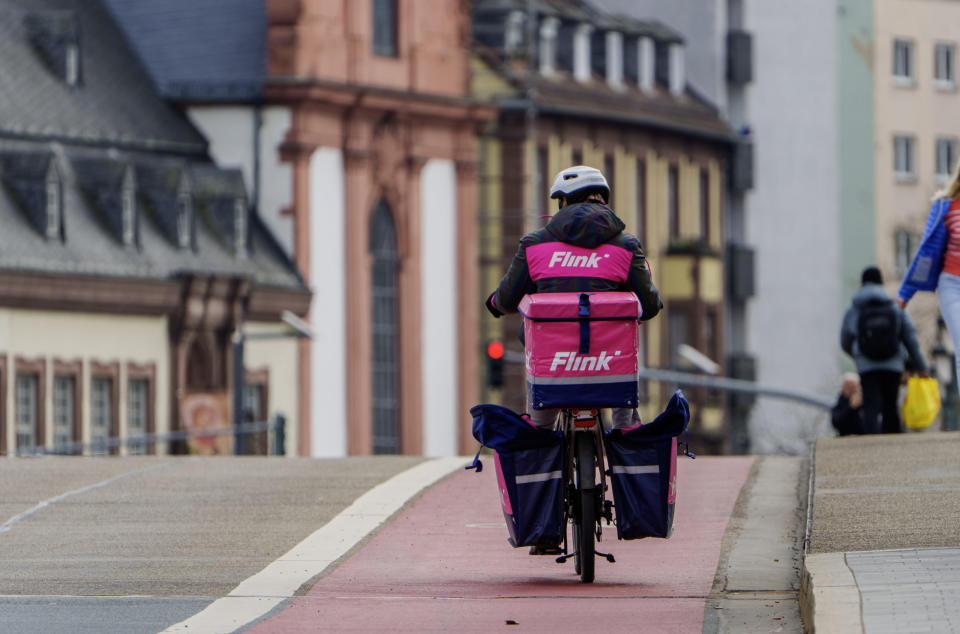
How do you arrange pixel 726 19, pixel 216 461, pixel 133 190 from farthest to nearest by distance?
pixel 726 19
pixel 133 190
pixel 216 461

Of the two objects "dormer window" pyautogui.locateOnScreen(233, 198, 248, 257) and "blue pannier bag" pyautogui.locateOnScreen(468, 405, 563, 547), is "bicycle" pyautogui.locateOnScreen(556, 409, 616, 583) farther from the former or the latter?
"dormer window" pyautogui.locateOnScreen(233, 198, 248, 257)

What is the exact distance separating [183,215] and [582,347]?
42.7 metres

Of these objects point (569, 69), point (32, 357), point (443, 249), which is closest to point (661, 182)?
point (569, 69)

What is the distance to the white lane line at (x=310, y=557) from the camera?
13.0 meters

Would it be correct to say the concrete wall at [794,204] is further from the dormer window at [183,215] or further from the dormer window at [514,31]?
the dormer window at [183,215]

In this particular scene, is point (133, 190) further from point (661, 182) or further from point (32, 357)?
point (661, 182)

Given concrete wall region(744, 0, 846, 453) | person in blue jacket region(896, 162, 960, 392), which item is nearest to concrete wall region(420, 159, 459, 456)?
concrete wall region(744, 0, 846, 453)

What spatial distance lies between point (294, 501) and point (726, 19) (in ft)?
205

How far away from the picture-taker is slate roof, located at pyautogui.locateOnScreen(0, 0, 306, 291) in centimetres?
5228

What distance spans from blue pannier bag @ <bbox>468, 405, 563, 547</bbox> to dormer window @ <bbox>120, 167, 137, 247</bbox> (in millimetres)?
40762

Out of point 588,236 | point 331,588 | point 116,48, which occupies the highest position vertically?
point 116,48

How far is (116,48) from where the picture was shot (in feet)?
194

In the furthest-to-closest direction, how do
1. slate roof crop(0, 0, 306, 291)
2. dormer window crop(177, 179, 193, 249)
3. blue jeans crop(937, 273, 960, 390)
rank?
dormer window crop(177, 179, 193, 249)
slate roof crop(0, 0, 306, 291)
blue jeans crop(937, 273, 960, 390)

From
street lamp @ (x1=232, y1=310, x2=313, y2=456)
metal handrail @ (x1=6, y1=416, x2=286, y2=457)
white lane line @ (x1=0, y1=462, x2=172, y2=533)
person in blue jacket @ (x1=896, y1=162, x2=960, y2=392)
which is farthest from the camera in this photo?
street lamp @ (x1=232, y1=310, x2=313, y2=456)
